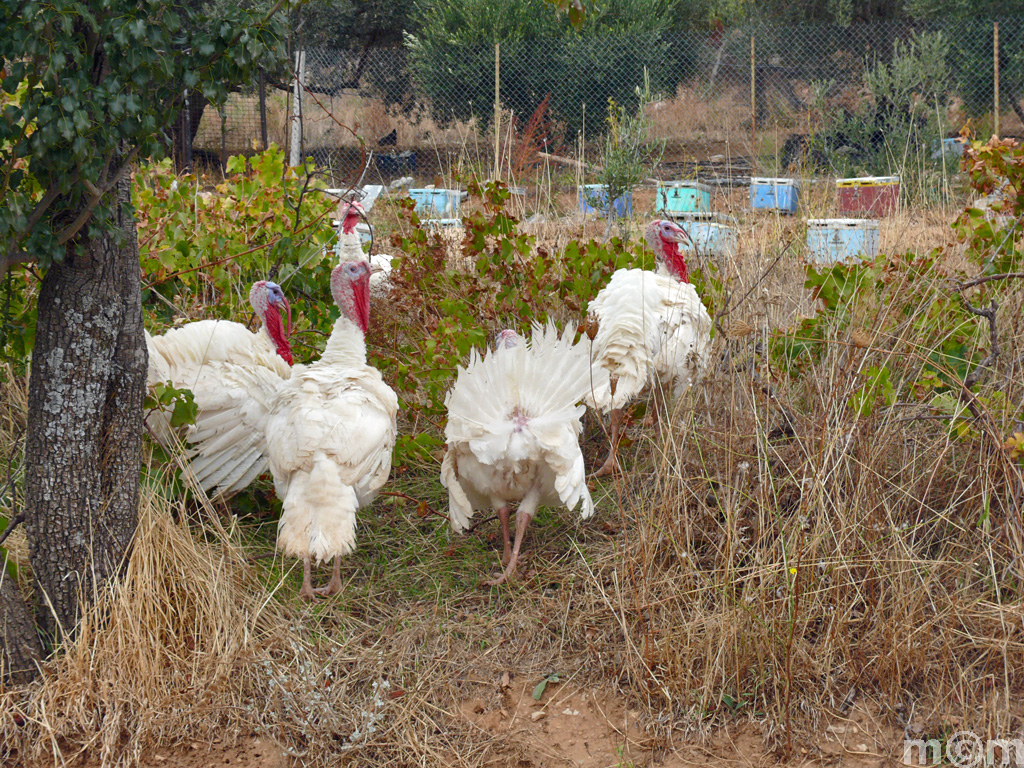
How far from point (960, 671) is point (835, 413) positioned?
0.85 m

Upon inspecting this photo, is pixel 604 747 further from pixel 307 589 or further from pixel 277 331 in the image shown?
pixel 277 331

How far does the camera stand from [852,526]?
2.81m

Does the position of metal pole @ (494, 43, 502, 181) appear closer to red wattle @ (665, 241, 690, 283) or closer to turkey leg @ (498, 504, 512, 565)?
red wattle @ (665, 241, 690, 283)

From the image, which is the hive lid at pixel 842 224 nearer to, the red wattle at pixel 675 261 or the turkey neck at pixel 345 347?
the red wattle at pixel 675 261

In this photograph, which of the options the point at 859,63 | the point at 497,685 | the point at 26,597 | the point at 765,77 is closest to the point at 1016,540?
the point at 497,685

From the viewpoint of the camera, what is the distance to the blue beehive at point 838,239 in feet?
16.9

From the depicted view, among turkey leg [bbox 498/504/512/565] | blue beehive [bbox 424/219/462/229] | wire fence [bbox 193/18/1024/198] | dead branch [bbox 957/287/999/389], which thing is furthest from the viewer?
wire fence [bbox 193/18/1024/198]

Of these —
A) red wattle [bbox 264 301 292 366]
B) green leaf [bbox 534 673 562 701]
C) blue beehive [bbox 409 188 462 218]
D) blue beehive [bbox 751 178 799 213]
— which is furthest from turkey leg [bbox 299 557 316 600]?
blue beehive [bbox 751 178 799 213]

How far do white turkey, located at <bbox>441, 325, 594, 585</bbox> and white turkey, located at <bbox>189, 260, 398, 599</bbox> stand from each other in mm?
347

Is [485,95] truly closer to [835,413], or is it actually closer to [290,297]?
[290,297]

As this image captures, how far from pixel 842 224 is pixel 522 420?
12.6ft

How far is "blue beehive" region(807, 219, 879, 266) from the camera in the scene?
202 inches

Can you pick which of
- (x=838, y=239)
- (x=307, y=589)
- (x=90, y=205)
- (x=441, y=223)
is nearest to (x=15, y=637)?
(x=307, y=589)

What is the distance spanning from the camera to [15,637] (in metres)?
2.69
